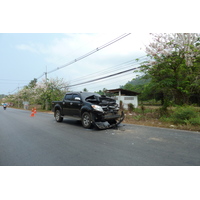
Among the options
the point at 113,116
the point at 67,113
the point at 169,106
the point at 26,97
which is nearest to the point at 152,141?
the point at 113,116

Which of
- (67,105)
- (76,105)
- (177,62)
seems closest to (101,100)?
(76,105)

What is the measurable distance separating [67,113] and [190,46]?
9.23m

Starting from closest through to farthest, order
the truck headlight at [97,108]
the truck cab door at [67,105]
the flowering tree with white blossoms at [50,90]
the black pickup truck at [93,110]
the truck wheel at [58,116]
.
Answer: the truck headlight at [97,108], the black pickup truck at [93,110], the truck cab door at [67,105], the truck wheel at [58,116], the flowering tree with white blossoms at [50,90]

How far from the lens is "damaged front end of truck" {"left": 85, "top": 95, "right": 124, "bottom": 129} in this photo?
7.07 metres

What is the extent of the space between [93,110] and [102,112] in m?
0.44

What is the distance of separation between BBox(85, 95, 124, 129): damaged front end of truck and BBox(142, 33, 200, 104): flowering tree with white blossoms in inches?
193

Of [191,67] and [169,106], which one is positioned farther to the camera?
[169,106]

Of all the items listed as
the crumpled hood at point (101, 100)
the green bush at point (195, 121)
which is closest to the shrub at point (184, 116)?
→ the green bush at point (195, 121)

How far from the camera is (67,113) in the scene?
30.1ft

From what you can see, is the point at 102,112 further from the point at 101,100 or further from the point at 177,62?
the point at 177,62

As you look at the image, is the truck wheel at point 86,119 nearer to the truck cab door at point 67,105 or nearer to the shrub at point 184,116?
the truck cab door at point 67,105

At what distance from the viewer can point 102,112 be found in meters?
7.02

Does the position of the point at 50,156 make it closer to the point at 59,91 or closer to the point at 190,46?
the point at 190,46

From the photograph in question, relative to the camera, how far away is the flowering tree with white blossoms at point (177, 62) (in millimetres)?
10203
